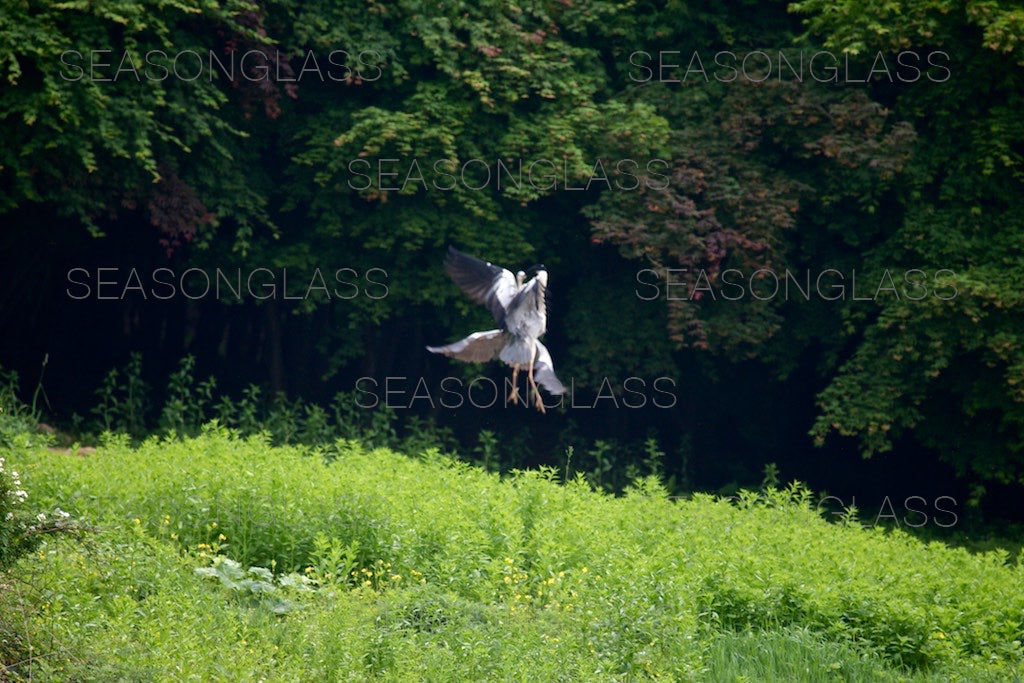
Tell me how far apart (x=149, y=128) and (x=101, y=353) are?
4069 mm

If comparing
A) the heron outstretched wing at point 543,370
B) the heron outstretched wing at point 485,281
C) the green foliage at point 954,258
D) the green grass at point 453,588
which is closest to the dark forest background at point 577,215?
the green foliage at point 954,258

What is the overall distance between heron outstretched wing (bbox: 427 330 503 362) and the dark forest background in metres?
2.58

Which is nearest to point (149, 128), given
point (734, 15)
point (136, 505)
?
point (136, 505)

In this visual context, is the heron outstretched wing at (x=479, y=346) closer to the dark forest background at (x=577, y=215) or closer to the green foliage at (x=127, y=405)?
the dark forest background at (x=577, y=215)

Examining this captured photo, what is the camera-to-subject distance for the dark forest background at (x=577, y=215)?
12.6 metres

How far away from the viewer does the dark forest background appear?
12.6 metres

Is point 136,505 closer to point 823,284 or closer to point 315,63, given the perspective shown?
point 315,63

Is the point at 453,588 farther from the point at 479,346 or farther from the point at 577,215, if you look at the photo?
the point at 577,215

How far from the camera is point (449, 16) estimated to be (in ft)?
45.6

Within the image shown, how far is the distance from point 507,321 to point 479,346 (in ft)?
1.55

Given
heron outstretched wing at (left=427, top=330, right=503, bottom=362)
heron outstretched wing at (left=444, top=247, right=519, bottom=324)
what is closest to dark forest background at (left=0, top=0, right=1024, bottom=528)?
heron outstretched wing at (left=444, top=247, right=519, bottom=324)

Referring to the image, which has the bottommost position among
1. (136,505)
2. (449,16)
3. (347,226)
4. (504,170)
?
(136,505)

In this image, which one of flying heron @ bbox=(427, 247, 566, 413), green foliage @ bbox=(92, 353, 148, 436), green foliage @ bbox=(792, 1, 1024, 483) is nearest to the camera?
flying heron @ bbox=(427, 247, 566, 413)

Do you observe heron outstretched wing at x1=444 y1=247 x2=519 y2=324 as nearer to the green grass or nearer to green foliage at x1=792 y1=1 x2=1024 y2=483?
the green grass
